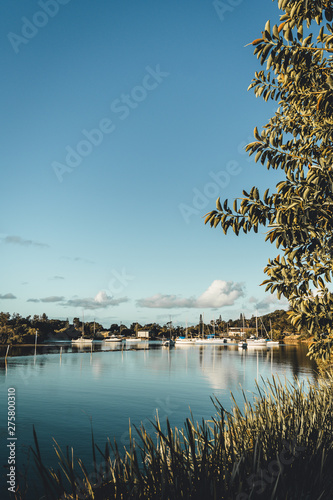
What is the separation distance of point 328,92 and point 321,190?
1.36 metres

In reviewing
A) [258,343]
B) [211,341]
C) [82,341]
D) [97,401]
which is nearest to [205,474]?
[97,401]

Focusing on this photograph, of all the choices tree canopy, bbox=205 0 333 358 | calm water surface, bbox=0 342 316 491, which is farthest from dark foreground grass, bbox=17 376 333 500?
calm water surface, bbox=0 342 316 491

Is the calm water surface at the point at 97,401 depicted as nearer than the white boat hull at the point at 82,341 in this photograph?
Yes

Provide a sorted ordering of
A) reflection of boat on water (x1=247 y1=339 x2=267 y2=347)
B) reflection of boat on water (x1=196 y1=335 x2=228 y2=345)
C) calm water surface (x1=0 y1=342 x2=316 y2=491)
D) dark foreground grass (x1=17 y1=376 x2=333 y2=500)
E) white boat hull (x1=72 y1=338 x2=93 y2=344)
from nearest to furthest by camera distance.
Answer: dark foreground grass (x1=17 y1=376 x2=333 y2=500), calm water surface (x1=0 y1=342 x2=316 y2=491), reflection of boat on water (x1=247 y1=339 x2=267 y2=347), reflection of boat on water (x1=196 y1=335 x2=228 y2=345), white boat hull (x1=72 y1=338 x2=93 y2=344)

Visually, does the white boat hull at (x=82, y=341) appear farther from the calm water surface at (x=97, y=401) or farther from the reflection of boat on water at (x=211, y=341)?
the calm water surface at (x=97, y=401)

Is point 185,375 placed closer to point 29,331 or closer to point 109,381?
point 109,381

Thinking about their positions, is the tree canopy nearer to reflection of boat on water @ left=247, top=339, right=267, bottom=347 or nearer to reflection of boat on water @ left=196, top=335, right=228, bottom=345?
reflection of boat on water @ left=247, top=339, right=267, bottom=347

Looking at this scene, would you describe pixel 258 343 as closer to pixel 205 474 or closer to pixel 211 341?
pixel 211 341

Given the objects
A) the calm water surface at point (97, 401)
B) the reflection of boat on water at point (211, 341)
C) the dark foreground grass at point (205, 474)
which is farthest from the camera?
the reflection of boat on water at point (211, 341)

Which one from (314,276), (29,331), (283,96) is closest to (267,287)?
(314,276)

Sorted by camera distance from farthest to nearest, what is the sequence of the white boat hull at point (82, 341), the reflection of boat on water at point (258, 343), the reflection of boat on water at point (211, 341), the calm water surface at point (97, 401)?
the white boat hull at point (82, 341) < the reflection of boat on water at point (211, 341) < the reflection of boat on water at point (258, 343) < the calm water surface at point (97, 401)

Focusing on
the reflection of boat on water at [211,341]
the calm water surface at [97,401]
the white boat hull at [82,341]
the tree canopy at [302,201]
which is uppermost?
the tree canopy at [302,201]

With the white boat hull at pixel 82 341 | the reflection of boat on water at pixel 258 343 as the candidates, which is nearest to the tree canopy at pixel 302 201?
the reflection of boat on water at pixel 258 343

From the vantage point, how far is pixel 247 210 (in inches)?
226
